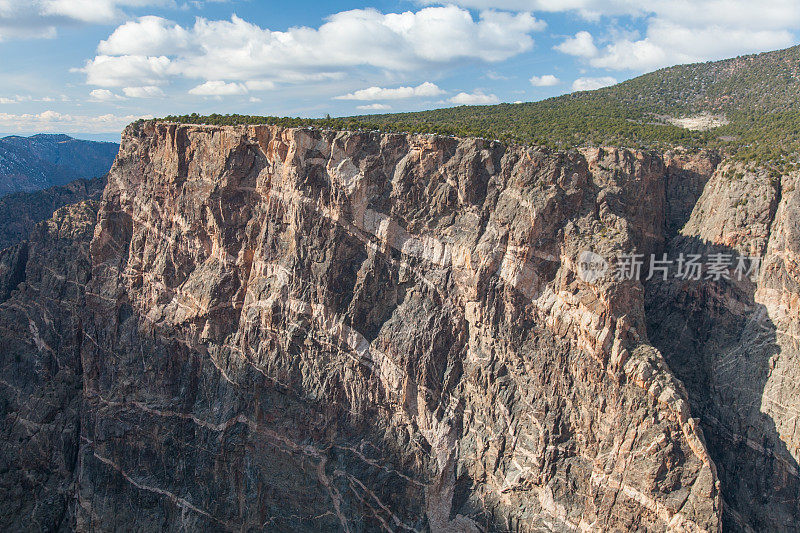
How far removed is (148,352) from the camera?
42344 millimetres

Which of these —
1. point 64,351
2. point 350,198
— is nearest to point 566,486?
point 350,198

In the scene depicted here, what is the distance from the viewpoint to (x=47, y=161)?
16425 cm

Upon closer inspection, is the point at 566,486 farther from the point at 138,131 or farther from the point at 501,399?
the point at 138,131

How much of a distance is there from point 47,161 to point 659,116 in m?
185

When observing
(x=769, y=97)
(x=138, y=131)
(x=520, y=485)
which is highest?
(x=769, y=97)

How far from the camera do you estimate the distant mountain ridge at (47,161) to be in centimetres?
14238

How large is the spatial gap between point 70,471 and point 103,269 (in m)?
18.9
